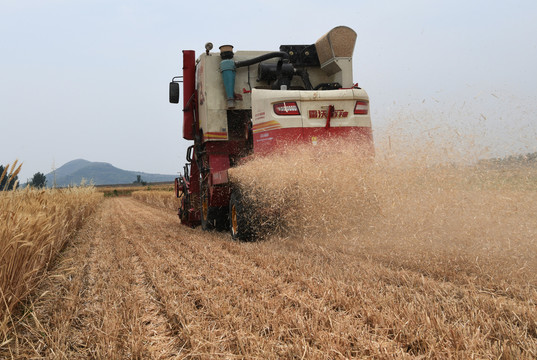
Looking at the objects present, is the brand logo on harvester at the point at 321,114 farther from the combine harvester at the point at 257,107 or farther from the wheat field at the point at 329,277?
the wheat field at the point at 329,277

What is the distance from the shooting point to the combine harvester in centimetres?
508

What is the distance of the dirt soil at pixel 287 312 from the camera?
74.5 inches

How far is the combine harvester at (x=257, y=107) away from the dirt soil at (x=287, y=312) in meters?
1.77

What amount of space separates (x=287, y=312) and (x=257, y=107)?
11.4 ft

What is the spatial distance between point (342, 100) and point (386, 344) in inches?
150

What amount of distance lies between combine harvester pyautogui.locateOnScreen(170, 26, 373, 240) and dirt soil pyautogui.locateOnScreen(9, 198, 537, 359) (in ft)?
5.79

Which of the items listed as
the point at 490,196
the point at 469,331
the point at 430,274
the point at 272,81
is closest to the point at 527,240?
the point at 490,196

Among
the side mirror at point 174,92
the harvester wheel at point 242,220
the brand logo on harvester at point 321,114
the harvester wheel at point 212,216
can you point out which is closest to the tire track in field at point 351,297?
the harvester wheel at point 242,220

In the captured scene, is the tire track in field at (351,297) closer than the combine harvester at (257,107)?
Yes

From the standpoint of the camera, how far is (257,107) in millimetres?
5340

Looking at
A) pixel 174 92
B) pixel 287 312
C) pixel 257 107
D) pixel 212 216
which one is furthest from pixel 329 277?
pixel 174 92

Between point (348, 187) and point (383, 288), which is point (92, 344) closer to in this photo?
point (383, 288)

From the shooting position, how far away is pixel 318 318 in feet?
7.31

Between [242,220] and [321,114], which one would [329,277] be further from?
[321,114]
